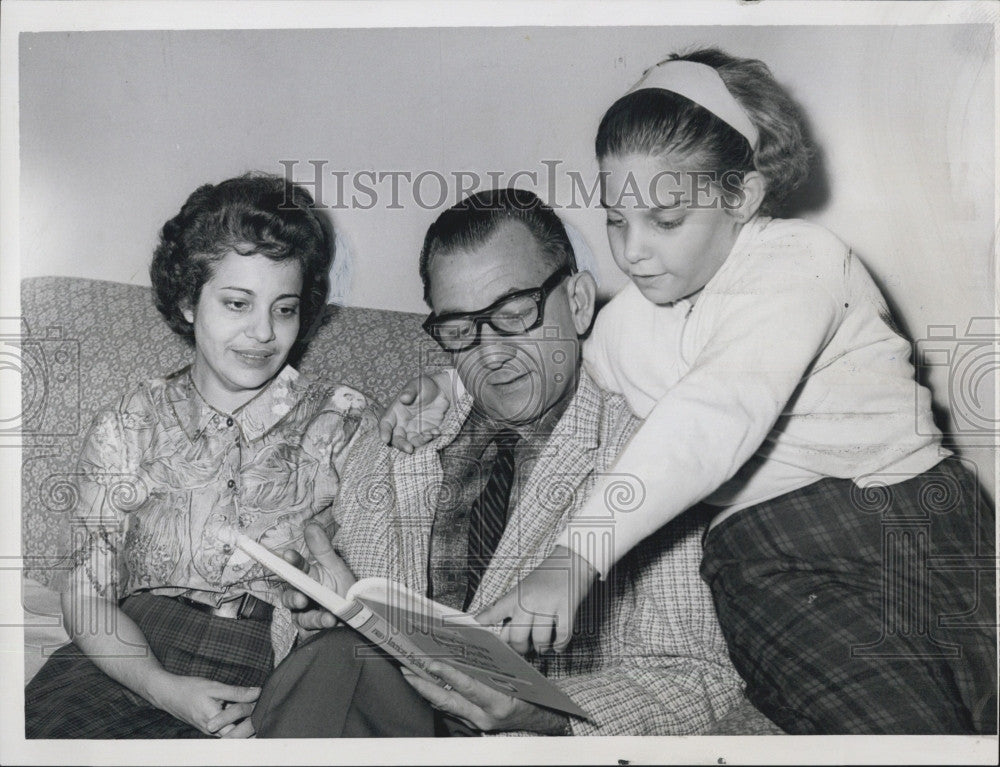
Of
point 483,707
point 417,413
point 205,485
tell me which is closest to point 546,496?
point 417,413

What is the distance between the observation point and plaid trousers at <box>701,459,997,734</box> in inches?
72.6

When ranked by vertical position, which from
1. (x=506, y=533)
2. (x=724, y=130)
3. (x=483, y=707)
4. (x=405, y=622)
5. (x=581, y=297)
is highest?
(x=724, y=130)

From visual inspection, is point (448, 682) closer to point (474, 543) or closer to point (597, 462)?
point (474, 543)

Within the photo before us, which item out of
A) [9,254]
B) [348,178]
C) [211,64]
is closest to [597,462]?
[348,178]

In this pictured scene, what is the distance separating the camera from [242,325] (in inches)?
76.9

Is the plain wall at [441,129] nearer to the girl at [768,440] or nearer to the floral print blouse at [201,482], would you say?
the girl at [768,440]

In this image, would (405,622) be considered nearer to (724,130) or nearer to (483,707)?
(483,707)

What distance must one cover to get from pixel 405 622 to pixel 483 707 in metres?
0.24

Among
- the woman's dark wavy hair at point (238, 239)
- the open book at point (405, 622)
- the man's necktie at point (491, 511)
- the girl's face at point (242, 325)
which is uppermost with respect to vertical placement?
the woman's dark wavy hair at point (238, 239)

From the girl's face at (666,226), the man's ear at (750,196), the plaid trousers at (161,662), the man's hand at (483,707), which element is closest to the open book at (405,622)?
the man's hand at (483,707)

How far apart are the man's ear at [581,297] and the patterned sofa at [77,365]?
0.34 metres

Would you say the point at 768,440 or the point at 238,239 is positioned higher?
the point at 238,239

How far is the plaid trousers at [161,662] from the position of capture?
1.93m

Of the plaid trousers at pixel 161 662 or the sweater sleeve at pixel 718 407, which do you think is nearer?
the sweater sleeve at pixel 718 407
